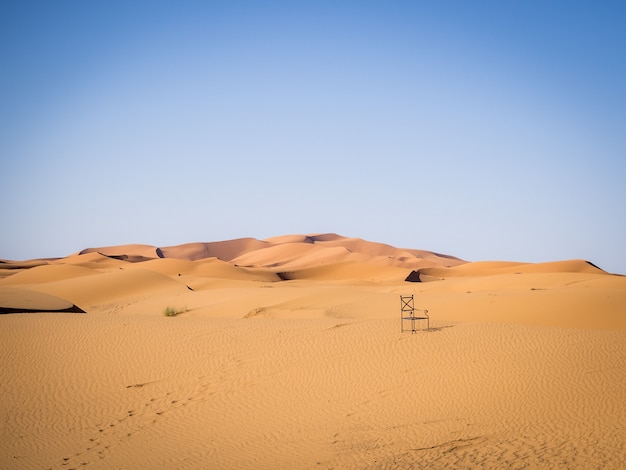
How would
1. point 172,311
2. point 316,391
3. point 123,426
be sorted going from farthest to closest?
point 172,311
point 316,391
point 123,426

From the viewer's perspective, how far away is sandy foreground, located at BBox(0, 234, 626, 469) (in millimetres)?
8203

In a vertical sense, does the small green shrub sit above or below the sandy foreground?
above

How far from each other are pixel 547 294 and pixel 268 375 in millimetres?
13960

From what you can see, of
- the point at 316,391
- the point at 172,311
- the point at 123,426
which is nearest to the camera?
the point at 123,426

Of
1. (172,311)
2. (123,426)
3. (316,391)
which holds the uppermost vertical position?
(172,311)

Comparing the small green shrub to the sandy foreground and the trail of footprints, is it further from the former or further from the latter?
the trail of footprints

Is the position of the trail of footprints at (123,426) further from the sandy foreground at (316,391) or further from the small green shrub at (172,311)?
the small green shrub at (172,311)

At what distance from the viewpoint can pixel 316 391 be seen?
446 inches

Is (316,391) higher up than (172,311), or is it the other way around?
(172,311)

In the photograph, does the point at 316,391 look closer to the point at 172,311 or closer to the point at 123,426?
the point at 123,426

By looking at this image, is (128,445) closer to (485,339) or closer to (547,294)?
(485,339)

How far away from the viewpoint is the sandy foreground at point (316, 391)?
820 cm

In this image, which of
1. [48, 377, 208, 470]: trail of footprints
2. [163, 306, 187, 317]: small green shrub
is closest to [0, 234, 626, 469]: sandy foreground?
[48, 377, 208, 470]: trail of footprints

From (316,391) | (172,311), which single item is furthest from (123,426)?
(172,311)
